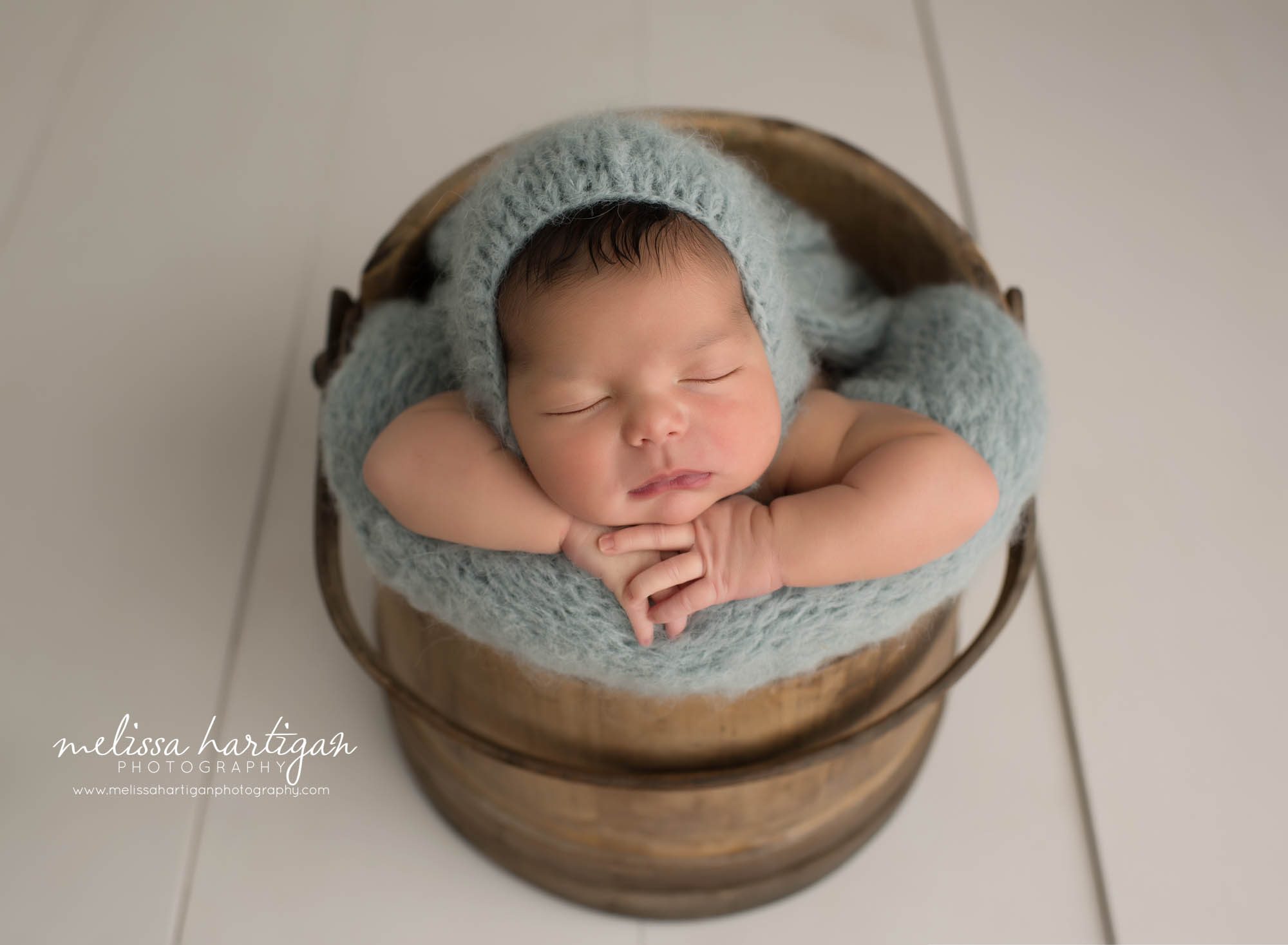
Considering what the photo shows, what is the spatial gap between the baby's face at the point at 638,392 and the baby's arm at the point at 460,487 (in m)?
0.02

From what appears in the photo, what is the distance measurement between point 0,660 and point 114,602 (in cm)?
12

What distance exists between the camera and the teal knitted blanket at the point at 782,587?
81 centimetres

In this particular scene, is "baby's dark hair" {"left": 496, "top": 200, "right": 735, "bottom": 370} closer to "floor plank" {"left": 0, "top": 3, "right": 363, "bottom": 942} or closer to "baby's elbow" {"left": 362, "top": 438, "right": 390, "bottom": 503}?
"baby's elbow" {"left": 362, "top": 438, "right": 390, "bottom": 503}

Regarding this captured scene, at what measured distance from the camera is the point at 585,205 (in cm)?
81

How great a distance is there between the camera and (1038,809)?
1123mm

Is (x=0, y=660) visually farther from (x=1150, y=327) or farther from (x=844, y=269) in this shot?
(x=1150, y=327)

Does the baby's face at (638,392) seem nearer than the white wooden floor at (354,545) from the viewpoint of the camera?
Yes

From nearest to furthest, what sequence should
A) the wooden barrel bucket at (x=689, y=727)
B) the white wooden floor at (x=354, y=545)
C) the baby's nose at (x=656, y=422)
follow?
1. the baby's nose at (x=656, y=422)
2. the wooden barrel bucket at (x=689, y=727)
3. the white wooden floor at (x=354, y=545)

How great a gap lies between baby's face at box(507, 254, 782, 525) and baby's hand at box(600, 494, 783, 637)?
0.5 inches

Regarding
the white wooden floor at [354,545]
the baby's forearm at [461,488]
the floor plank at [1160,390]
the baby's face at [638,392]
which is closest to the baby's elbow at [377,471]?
the baby's forearm at [461,488]

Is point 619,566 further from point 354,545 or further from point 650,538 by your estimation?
point 354,545

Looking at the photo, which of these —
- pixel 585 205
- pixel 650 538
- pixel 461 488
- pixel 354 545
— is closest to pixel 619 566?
pixel 650 538

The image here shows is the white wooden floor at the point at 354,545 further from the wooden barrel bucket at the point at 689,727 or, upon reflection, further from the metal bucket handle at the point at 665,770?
the metal bucket handle at the point at 665,770

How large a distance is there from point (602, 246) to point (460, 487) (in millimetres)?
204
